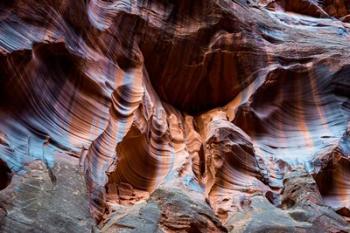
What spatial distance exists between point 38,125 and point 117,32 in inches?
137

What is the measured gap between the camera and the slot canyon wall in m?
6.63

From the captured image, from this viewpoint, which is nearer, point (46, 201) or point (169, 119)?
point (46, 201)

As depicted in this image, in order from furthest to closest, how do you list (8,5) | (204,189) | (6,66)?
(204,189)
(8,5)
(6,66)

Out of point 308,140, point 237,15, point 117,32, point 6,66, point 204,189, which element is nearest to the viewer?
point 6,66

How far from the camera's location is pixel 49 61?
823 centimetres

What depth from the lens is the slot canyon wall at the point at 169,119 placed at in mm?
6633

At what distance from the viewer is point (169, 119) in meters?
10.5

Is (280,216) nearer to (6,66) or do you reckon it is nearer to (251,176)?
(251,176)

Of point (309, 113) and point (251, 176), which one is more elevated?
point (309, 113)

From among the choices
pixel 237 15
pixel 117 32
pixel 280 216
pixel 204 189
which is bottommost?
pixel 204 189

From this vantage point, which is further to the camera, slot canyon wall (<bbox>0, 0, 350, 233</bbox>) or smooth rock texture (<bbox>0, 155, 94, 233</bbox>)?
slot canyon wall (<bbox>0, 0, 350, 233</bbox>)

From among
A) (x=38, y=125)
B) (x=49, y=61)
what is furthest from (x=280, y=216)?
(x=49, y=61)

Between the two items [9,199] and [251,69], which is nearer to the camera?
[9,199]

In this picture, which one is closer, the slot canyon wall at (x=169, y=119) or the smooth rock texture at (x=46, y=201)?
the smooth rock texture at (x=46, y=201)
